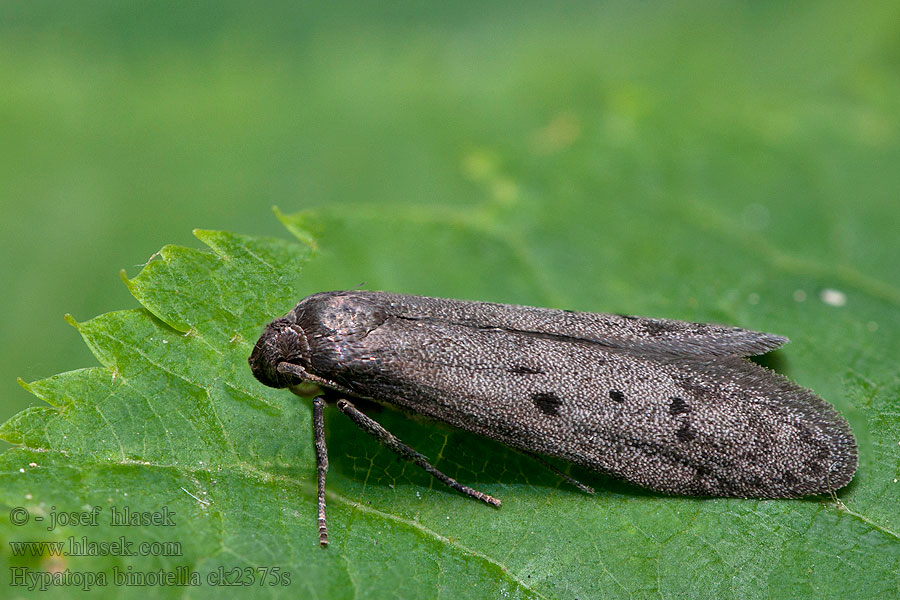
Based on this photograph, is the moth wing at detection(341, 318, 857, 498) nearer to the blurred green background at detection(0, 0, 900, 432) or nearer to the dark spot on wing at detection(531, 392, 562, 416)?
the dark spot on wing at detection(531, 392, 562, 416)

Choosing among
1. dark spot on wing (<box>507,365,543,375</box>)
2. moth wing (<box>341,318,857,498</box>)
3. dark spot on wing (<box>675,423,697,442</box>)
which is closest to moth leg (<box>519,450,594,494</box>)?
moth wing (<box>341,318,857,498</box>)

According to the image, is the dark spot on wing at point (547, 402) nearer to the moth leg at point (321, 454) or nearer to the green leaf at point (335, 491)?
the green leaf at point (335, 491)

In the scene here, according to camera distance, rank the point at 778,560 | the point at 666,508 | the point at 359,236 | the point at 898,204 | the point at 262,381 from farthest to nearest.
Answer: the point at 898,204 → the point at 359,236 → the point at 262,381 → the point at 666,508 → the point at 778,560

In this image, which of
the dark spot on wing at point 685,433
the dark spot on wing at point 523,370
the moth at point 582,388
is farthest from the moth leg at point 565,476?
the dark spot on wing at point 685,433

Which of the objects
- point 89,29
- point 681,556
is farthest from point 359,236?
point 89,29

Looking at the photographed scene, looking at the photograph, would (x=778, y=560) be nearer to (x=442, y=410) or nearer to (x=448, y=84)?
(x=442, y=410)

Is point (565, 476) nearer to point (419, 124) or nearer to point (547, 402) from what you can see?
point (547, 402)
